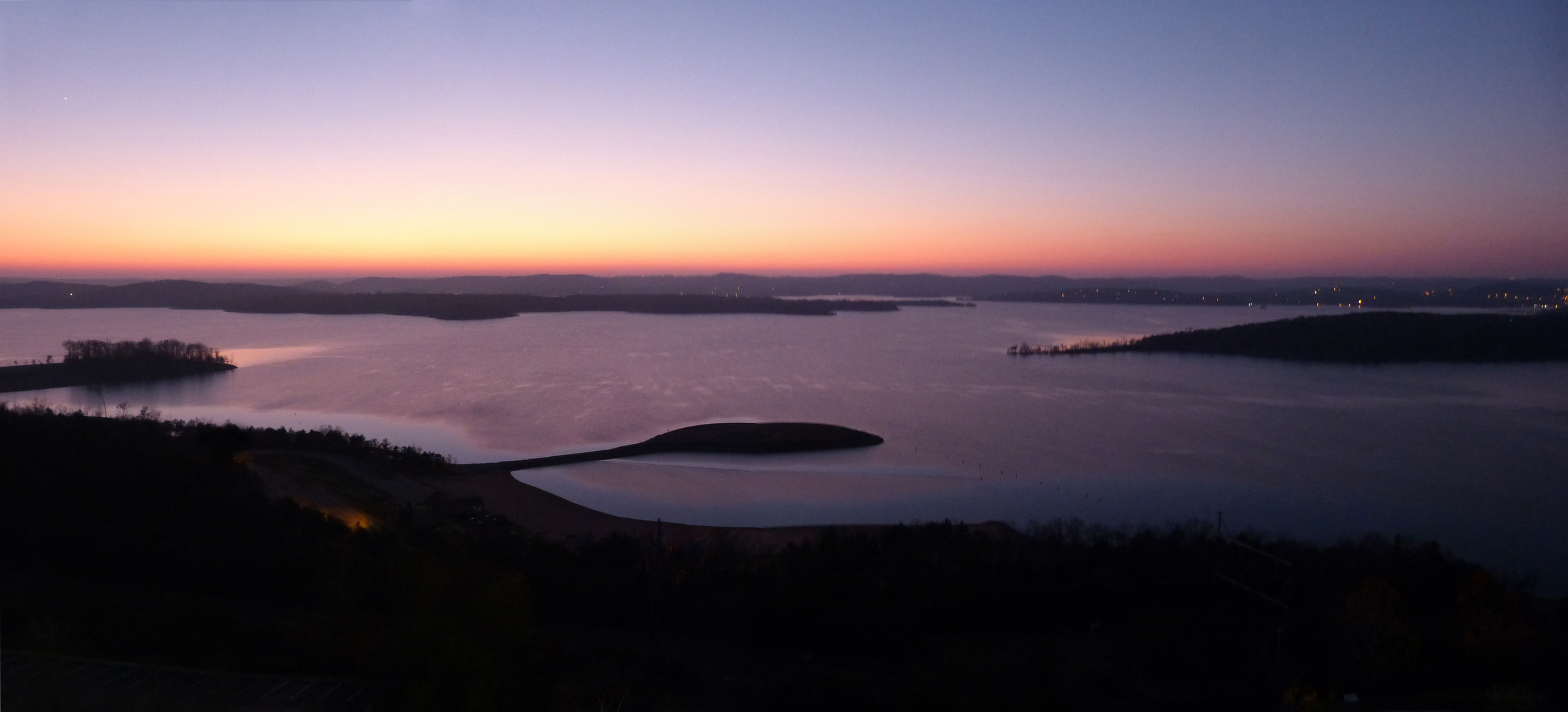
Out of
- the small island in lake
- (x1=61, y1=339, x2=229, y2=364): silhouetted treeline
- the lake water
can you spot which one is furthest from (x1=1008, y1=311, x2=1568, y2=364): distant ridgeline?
(x1=61, y1=339, x2=229, y2=364): silhouetted treeline

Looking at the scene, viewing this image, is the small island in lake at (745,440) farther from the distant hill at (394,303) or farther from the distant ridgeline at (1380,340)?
the distant hill at (394,303)

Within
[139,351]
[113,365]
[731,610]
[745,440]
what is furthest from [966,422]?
[139,351]

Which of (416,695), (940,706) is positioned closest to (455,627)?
(416,695)

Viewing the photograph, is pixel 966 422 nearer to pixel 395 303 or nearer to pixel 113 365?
pixel 113 365

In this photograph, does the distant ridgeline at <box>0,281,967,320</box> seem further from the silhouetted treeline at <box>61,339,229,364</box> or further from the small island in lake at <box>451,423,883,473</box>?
the small island in lake at <box>451,423,883,473</box>

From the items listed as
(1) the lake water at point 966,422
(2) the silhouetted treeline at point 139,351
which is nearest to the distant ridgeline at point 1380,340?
(1) the lake water at point 966,422

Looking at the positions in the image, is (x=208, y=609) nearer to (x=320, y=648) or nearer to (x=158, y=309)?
(x=320, y=648)
